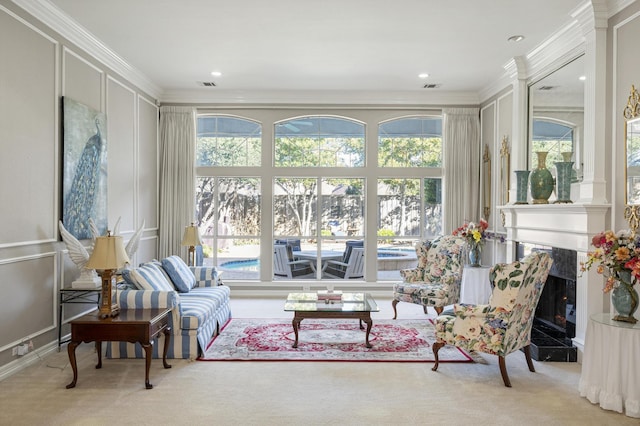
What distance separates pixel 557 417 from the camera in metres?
3.07

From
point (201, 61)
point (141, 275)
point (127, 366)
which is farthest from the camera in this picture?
point (201, 61)

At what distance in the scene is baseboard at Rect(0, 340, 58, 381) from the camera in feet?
12.2

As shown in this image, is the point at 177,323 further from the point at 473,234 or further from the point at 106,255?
the point at 473,234

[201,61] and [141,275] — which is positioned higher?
[201,61]

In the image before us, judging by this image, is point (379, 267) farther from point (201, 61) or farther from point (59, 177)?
point (59, 177)

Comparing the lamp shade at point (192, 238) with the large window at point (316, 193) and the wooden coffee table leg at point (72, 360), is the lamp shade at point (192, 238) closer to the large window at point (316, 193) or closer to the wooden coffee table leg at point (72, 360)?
the large window at point (316, 193)

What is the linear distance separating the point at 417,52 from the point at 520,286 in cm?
305

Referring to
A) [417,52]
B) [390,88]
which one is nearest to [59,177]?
[417,52]

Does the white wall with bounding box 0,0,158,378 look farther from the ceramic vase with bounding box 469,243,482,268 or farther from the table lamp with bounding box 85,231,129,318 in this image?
the ceramic vase with bounding box 469,243,482,268

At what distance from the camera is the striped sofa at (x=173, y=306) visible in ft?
13.2

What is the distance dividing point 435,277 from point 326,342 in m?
1.94

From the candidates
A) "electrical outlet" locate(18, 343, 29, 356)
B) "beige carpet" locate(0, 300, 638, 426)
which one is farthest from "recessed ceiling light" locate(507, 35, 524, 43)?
"electrical outlet" locate(18, 343, 29, 356)

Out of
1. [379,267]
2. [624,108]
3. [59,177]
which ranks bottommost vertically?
[379,267]

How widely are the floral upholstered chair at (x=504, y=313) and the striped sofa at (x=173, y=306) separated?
7.42 ft
